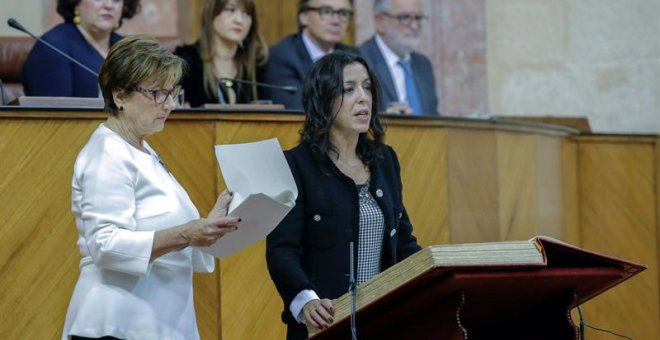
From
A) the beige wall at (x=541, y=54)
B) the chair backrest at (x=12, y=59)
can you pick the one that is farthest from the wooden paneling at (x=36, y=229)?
the beige wall at (x=541, y=54)

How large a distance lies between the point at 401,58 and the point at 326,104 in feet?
12.6

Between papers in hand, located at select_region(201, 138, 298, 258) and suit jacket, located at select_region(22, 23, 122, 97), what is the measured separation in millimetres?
2726

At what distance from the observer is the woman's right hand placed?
3320mm

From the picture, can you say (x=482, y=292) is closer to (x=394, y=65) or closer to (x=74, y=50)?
(x=74, y=50)

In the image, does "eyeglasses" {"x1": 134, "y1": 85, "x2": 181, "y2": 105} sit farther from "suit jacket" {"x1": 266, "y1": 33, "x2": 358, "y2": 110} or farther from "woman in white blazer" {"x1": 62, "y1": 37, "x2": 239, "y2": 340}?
"suit jacket" {"x1": 266, "y1": 33, "x2": 358, "y2": 110}

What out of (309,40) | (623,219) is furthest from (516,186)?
(309,40)

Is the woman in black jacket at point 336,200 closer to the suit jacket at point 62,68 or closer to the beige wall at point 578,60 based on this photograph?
the suit jacket at point 62,68

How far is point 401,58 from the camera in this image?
778 cm

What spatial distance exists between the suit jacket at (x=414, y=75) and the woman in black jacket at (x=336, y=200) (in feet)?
11.1

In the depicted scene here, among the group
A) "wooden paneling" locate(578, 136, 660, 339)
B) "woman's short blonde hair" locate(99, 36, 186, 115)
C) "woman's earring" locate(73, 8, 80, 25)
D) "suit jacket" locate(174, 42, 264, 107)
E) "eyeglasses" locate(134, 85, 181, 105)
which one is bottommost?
"wooden paneling" locate(578, 136, 660, 339)

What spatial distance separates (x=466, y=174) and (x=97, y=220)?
313cm

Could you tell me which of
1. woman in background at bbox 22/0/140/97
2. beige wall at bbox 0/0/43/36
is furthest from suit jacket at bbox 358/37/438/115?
beige wall at bbox 0/0/43/36

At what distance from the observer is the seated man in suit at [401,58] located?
759 centimetres

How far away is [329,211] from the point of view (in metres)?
3.83
